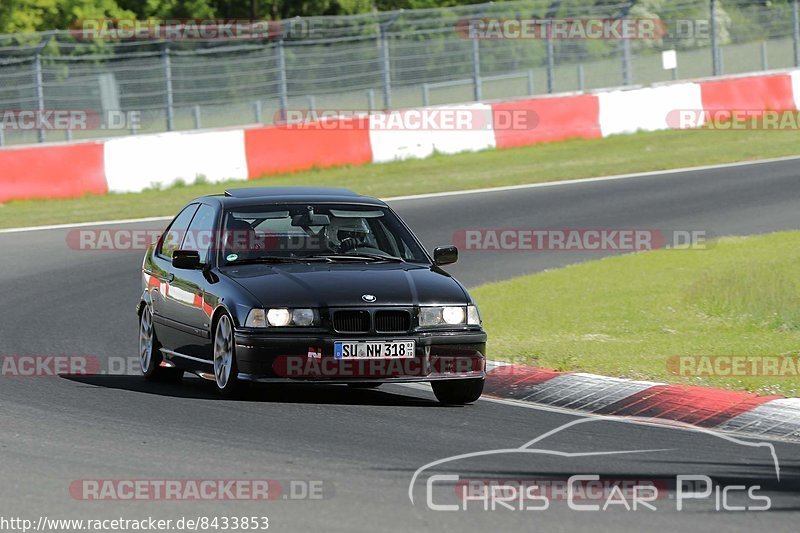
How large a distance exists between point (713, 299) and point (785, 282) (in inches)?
33.1

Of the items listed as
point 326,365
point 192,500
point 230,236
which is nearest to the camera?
point 192,500

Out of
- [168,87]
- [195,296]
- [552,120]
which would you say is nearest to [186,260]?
[195,296]

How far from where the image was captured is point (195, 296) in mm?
10398

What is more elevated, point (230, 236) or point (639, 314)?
point (230, 236)

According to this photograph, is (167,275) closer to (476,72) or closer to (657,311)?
(657,311)

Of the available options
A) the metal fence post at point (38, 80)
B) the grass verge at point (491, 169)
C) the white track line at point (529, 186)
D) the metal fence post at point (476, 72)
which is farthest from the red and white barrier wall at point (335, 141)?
the white track line at point (529, 186)

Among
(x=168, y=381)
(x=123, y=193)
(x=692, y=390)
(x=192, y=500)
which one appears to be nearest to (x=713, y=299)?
(x=692, y=390)

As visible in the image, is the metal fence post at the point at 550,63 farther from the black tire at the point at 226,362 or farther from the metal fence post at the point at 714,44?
the black tire at the point at 226,362

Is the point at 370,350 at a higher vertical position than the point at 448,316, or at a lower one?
lower

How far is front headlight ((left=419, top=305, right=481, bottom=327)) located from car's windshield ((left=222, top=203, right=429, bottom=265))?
0.93 metres

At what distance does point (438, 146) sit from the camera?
27281 mm

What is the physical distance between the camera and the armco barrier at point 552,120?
27.8 metres

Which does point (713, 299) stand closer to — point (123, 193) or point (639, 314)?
point (639, 314)

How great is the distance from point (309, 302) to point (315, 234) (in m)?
1.17
